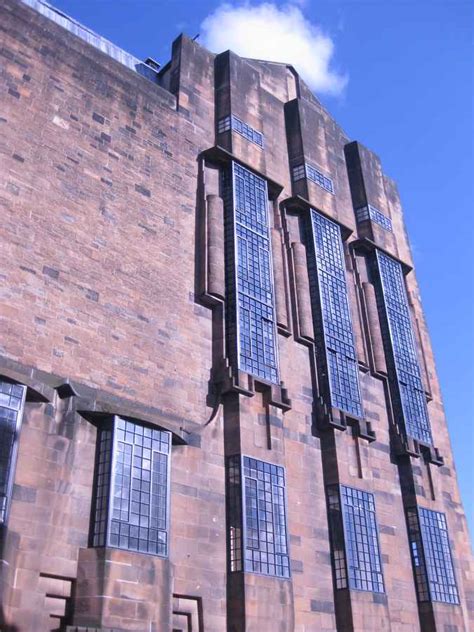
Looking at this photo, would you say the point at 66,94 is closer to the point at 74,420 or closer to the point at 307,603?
the point at 74,420

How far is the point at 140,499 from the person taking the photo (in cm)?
1666

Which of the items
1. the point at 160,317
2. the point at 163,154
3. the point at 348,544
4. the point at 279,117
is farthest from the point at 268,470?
the point at 279,117

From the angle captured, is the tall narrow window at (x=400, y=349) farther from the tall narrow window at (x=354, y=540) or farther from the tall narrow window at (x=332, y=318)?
the tall narrow window at (x=354, y=540)

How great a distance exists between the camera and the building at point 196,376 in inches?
627

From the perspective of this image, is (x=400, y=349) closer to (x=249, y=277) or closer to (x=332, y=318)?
(x=332, y=318)

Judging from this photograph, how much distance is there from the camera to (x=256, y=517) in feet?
61.5

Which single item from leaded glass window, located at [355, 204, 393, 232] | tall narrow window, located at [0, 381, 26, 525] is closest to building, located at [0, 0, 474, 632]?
tall narrow window, located at [0, 381, 26, 525]

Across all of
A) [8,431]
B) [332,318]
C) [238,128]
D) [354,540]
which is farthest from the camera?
[238,128]

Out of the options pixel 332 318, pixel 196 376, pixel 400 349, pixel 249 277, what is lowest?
pixel 196 376

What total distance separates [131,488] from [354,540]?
25.9 feet

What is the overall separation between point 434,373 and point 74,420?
18609 mm

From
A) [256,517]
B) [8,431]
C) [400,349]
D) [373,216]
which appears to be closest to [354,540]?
[256,517]

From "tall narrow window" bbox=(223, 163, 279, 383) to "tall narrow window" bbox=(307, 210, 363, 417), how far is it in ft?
7.95

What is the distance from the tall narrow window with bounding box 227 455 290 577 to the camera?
1808 cm
